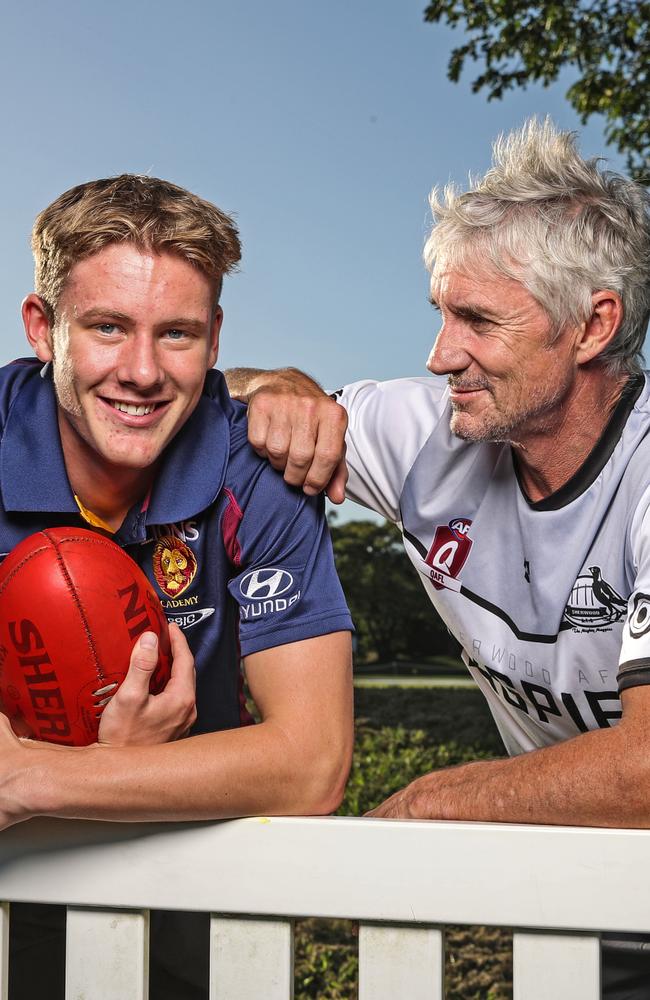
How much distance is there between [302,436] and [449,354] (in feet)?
1.72

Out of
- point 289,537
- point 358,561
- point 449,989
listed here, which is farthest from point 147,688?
point 358,561

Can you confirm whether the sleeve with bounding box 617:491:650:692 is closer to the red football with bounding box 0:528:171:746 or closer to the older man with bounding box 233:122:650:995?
the older man with bounding box 233:122:650:995

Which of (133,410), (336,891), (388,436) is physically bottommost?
(336,891)

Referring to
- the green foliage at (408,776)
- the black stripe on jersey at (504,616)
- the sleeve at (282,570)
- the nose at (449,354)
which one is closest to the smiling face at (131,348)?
the sleeve at (282,570)

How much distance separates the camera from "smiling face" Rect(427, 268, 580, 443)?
2281 millimetres

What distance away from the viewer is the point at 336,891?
1421 millimetres

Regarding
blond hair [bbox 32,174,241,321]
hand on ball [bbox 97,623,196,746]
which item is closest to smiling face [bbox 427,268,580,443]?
blond hair [bbox 32,174,241,321]

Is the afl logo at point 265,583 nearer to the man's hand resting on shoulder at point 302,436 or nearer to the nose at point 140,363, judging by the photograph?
the man's hand resting on shoulder at point 302,436

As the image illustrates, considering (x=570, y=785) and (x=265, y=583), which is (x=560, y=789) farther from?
(x=265, y=583)

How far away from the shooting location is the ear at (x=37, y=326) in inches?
82.3

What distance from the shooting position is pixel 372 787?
6375mm

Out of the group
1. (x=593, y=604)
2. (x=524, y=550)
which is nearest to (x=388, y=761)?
(x=524, y=550)

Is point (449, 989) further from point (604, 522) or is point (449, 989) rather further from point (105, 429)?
point (105, 429)

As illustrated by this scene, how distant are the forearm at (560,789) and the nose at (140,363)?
0.92 m
